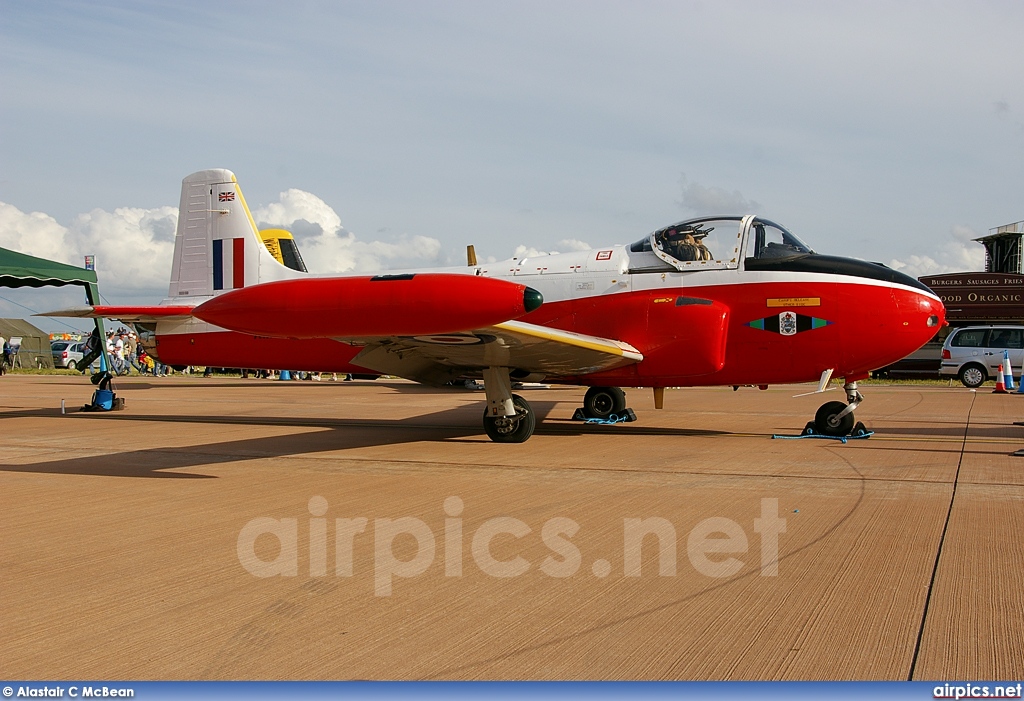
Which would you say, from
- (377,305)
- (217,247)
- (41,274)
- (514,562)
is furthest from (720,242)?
(41,274)

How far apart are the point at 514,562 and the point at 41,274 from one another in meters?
12.4

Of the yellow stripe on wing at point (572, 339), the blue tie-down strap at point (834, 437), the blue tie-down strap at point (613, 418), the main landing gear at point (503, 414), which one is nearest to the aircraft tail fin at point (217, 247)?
the main landing gear at point (503, 414)

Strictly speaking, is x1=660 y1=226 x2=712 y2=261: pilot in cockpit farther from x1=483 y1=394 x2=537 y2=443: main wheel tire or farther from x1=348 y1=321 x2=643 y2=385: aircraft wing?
x1=483 y1=394 x2=537 y2=443: main wheel tire

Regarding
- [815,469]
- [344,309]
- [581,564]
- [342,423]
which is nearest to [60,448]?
[342,423]

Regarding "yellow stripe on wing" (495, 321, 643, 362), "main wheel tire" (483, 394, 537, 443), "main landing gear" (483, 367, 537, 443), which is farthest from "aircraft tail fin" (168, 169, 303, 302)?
"yellow stripe on wing" (495, 321, 643, 362)

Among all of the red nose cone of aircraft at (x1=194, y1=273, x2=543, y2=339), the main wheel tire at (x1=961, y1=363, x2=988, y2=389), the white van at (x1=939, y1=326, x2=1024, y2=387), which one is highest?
the red nose cone of aircraft at (x1=194, y1=273, x2=543, y2=339)

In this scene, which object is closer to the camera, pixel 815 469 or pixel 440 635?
pixel 440 635

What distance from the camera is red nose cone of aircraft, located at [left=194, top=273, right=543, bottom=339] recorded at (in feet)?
21.2

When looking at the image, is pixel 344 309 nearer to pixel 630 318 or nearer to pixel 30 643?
pixel 30 643

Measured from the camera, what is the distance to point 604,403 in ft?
40.9

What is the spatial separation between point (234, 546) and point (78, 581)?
872mm

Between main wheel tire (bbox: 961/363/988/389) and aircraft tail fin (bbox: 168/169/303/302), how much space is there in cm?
2103

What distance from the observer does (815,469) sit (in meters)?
7.52

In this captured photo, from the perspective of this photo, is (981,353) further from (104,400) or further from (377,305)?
(377,305)
